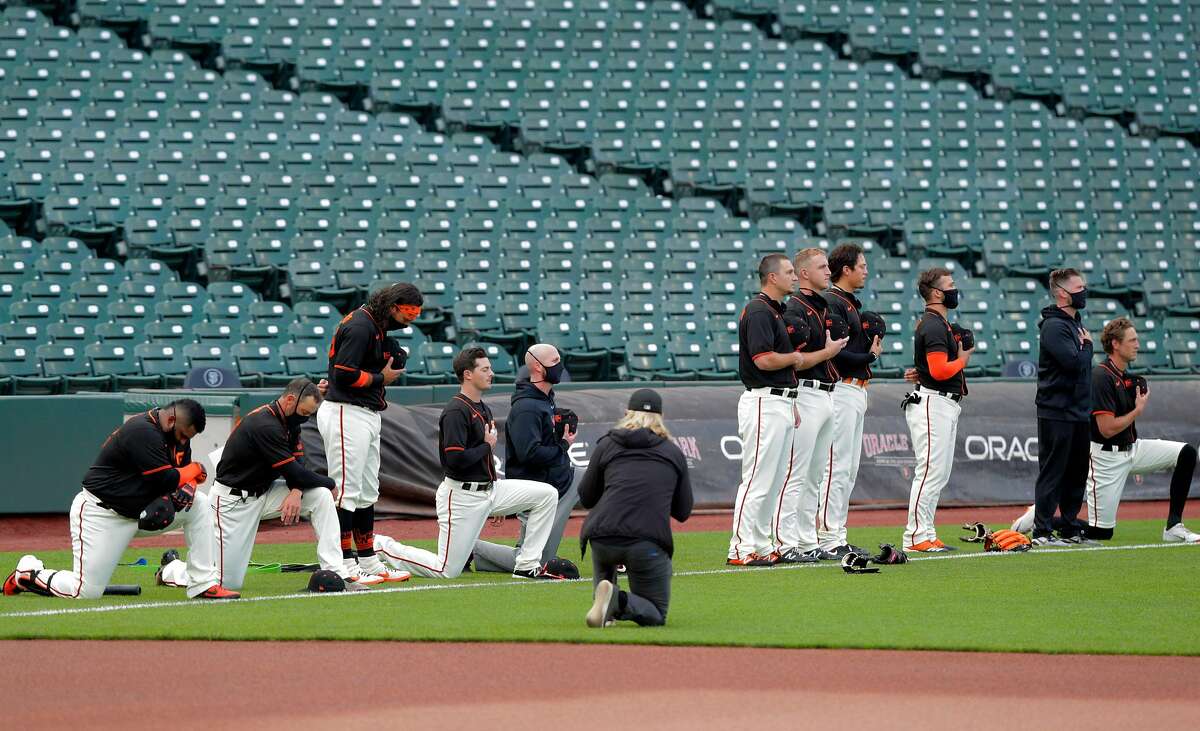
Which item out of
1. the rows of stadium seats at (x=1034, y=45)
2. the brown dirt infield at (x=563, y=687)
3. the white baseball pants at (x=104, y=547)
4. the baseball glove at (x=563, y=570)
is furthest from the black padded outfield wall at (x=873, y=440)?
the rows of stadium seats at (x=1034, y=45)

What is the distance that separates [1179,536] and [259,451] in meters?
7.46

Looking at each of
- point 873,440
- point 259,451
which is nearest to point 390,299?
point 259,451

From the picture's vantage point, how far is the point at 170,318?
1789 cm

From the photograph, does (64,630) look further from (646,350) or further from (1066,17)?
(1066,17)

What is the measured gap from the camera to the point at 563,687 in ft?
21.0

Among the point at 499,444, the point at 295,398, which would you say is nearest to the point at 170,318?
the point at 499,444

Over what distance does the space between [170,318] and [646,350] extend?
562 cm

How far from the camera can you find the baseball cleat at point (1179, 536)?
492 inches

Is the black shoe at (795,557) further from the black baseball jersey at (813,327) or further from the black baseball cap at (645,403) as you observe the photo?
the black baseball cap at (645,403)

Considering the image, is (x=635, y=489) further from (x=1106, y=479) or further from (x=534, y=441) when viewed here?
(x=1106, y=479)

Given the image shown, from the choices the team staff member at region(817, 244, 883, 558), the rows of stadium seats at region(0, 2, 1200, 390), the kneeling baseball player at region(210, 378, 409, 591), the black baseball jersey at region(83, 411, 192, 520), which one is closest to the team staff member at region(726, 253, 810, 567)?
the team staff member at region(817, 244, 883, 558)

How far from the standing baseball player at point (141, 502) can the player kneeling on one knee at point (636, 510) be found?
254 centimetres

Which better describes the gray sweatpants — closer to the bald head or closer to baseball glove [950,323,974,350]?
the bald head

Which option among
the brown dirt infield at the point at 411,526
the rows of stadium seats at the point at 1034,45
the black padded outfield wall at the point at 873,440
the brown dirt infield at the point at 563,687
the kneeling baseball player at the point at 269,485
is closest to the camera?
the brown dirt infield at the point at 563,687
